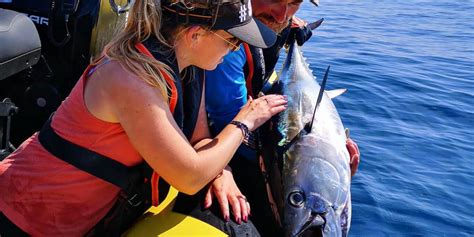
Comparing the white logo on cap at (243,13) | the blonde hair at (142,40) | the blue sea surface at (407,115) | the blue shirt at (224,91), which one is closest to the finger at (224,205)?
the blue shirt at (224,91)

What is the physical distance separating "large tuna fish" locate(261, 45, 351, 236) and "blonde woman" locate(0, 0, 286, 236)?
17.8 inches

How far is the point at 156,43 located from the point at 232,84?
818 mm

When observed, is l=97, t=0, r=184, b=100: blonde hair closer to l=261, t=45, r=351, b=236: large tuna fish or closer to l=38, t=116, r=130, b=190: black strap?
l=38, t=116, r=130, b=190: black strap

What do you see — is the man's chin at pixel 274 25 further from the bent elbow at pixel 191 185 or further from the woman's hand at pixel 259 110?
the bent elbow at pixel 191 185

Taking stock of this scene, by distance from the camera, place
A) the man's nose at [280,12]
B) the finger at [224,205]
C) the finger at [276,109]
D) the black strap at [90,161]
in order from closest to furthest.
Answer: the black strap at [90,161], the finger at [224,205], the finger at [276,109], the man's nose at [280,12]

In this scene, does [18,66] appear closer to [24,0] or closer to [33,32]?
[33,32]

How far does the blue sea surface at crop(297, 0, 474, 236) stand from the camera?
4.00 metres

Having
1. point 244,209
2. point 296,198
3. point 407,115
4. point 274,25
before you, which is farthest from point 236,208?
point 407,115

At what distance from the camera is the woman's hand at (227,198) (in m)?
2.35

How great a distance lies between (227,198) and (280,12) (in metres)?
1.09

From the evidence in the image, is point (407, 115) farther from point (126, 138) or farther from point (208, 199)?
point (126, 138)

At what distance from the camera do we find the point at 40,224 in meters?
2.07

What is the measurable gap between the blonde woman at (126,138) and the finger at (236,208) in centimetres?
32

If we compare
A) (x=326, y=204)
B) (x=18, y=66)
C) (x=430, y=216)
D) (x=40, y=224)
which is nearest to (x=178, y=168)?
(x=40, y=224)
